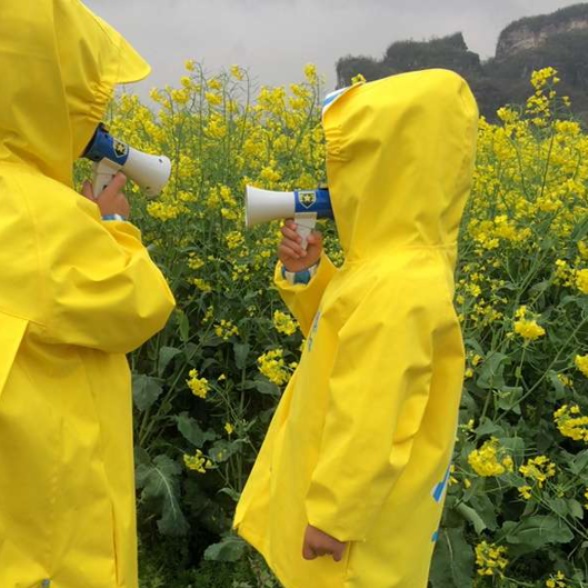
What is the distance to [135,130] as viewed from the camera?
127 inches

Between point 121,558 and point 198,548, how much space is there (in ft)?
3.71

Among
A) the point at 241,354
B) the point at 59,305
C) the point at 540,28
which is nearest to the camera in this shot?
the point at 59,305

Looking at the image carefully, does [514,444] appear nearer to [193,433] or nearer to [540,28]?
[193,433]

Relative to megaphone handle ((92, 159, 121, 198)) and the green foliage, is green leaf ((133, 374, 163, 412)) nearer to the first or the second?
the green foliage

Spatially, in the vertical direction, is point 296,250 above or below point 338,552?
above

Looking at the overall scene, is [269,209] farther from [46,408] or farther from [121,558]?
[121,558]

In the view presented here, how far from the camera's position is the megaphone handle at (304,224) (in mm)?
1538

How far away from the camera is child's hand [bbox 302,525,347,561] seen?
1294 mm

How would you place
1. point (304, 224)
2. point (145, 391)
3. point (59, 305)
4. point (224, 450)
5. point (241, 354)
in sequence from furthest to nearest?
point (241, 354), point (145, 391), point (224, 450), point (304, 224), point (59, 305)

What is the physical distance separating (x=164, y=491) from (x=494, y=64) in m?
7.69

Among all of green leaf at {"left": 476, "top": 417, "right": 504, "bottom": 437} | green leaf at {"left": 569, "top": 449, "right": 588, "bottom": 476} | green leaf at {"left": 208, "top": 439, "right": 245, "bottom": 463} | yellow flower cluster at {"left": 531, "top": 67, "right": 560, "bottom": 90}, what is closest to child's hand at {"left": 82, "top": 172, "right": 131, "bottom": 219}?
green leaf at {"left": 208, "top": 439, "right": 245, "bottom": 463}

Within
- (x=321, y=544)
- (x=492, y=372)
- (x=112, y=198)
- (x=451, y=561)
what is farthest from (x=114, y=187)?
(x=451, y=561)

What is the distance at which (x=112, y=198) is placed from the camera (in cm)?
148

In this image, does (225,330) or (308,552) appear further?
(225,330)
